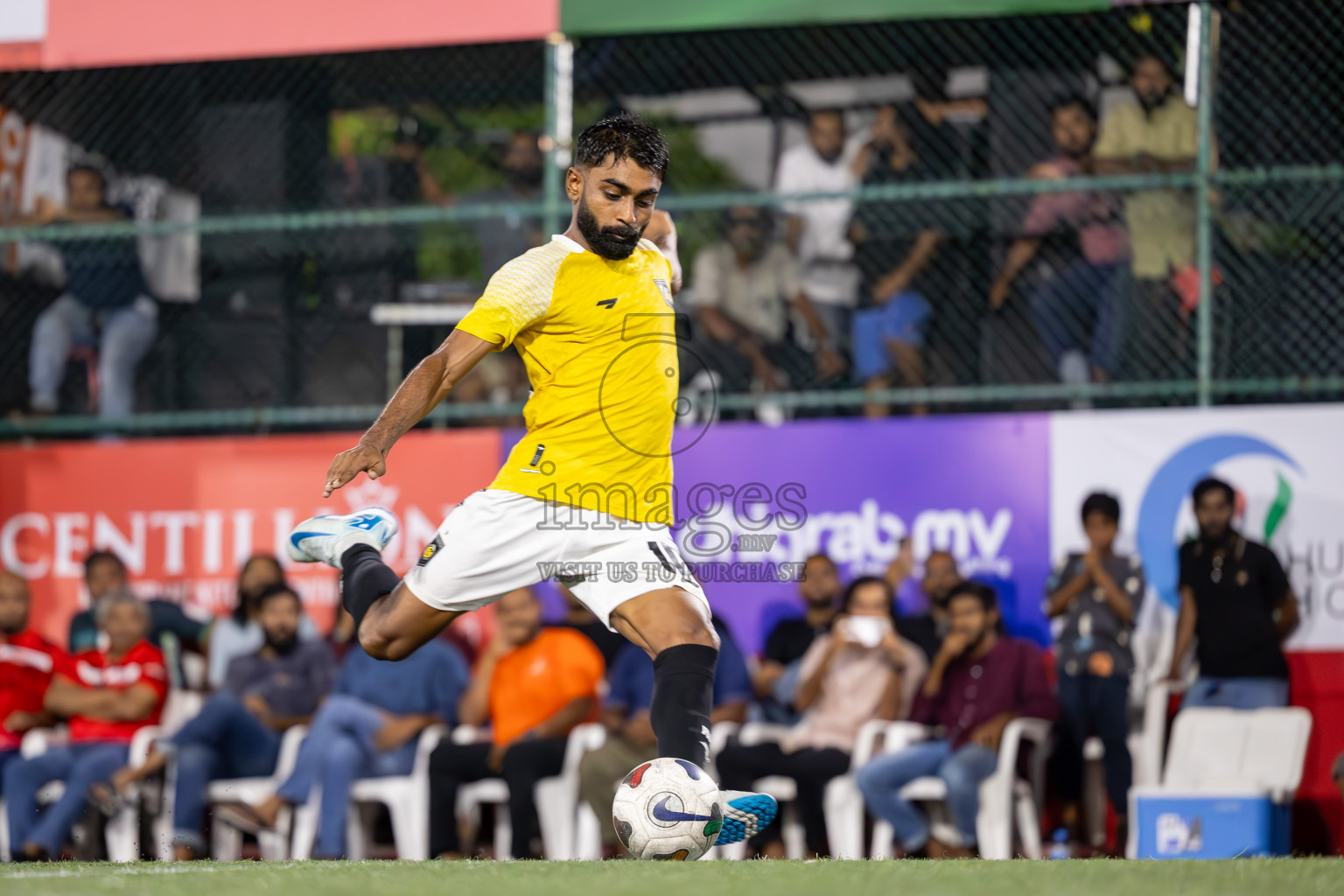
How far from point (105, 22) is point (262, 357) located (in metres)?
2.24

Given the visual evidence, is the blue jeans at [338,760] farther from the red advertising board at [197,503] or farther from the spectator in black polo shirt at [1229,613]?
the spectator in black polo shirt at [1229,613]

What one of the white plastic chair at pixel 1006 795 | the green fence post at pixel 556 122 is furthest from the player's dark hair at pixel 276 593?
the white plastic chair at pixel 1006 795

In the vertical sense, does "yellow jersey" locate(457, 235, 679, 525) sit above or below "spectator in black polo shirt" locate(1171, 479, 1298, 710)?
above

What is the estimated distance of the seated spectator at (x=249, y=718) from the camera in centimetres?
894

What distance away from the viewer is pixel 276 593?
9.41 meters

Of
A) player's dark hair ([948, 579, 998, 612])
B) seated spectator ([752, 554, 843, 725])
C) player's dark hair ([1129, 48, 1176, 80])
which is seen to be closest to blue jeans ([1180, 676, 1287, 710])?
player's dark hair ([948, 579, 998, 612])

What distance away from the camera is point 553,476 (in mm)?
5141

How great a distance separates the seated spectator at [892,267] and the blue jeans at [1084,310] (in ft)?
2.02

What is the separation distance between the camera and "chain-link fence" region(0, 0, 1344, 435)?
920 cm

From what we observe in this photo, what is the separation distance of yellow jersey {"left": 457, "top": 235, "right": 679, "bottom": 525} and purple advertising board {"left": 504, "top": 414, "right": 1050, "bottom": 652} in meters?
3.95

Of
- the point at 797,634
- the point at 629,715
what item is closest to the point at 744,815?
the point at 629,715

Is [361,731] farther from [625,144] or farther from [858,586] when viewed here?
[625,144]

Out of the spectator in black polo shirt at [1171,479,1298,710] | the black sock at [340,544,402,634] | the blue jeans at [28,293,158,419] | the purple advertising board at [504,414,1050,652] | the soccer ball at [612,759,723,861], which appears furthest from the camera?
the blue jeans at [28,293,158,419]

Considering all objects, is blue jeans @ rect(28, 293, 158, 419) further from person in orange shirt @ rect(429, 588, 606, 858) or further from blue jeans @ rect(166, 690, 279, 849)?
person in orange shirt @ rect(429, 588, 606, 858)
